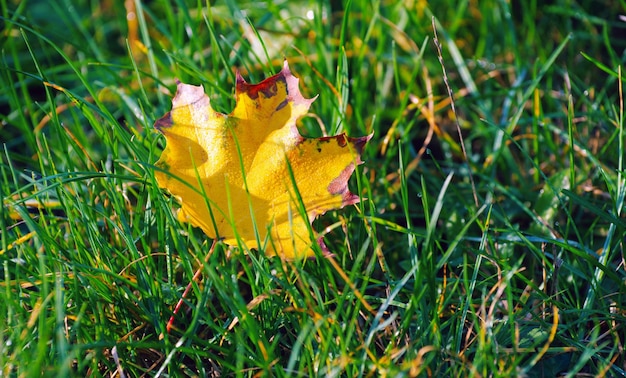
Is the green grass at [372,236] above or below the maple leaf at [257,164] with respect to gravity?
below

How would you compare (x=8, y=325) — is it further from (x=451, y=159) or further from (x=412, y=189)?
(x=451, y=159)

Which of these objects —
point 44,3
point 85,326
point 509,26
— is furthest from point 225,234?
point 44,3

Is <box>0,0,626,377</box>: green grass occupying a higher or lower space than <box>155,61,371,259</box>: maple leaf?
lower
